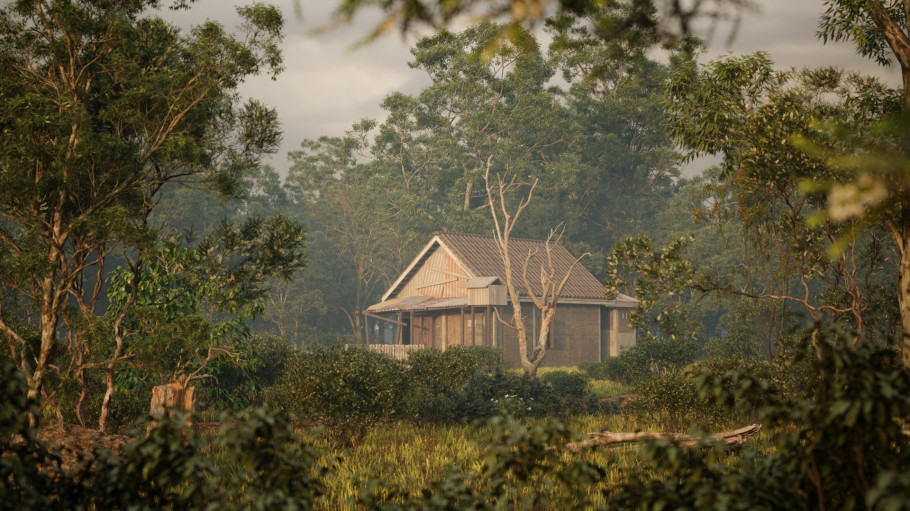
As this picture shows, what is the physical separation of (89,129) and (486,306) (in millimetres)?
25880

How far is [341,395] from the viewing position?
14570 millimetres

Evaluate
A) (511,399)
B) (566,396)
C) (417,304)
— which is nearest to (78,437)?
(511,399)

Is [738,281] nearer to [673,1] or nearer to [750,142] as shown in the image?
[750,142]

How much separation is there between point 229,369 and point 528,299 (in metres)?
20.4

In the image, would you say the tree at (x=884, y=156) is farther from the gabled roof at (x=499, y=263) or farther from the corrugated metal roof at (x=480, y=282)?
the gabled roof at (x=499, y=263)

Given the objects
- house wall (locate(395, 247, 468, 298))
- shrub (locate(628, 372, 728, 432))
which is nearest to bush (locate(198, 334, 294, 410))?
shrub (locate(628, 372, 728, 432))

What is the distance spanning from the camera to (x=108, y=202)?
43.3 ft

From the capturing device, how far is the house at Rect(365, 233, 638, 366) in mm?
37250

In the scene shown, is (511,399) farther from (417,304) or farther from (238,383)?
(417,304)

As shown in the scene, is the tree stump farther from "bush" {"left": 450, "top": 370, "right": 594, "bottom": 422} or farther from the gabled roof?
the gabled roof

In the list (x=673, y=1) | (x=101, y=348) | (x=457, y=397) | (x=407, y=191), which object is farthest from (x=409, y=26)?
(x=407, y=191)

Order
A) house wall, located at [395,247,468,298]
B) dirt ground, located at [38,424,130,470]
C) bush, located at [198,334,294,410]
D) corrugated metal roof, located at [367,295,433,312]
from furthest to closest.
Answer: corrugated metal roof, located at [367,295,433,312] → house wall, located at [395,247,468,298] → bush, located at [198,334,294,410] → dirt ground, located at [38,424,130,470]

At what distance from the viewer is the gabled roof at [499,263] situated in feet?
128

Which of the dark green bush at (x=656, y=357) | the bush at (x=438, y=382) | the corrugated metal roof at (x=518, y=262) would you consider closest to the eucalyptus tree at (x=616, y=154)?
the corrugated metal roof at (x=518, y=262)
